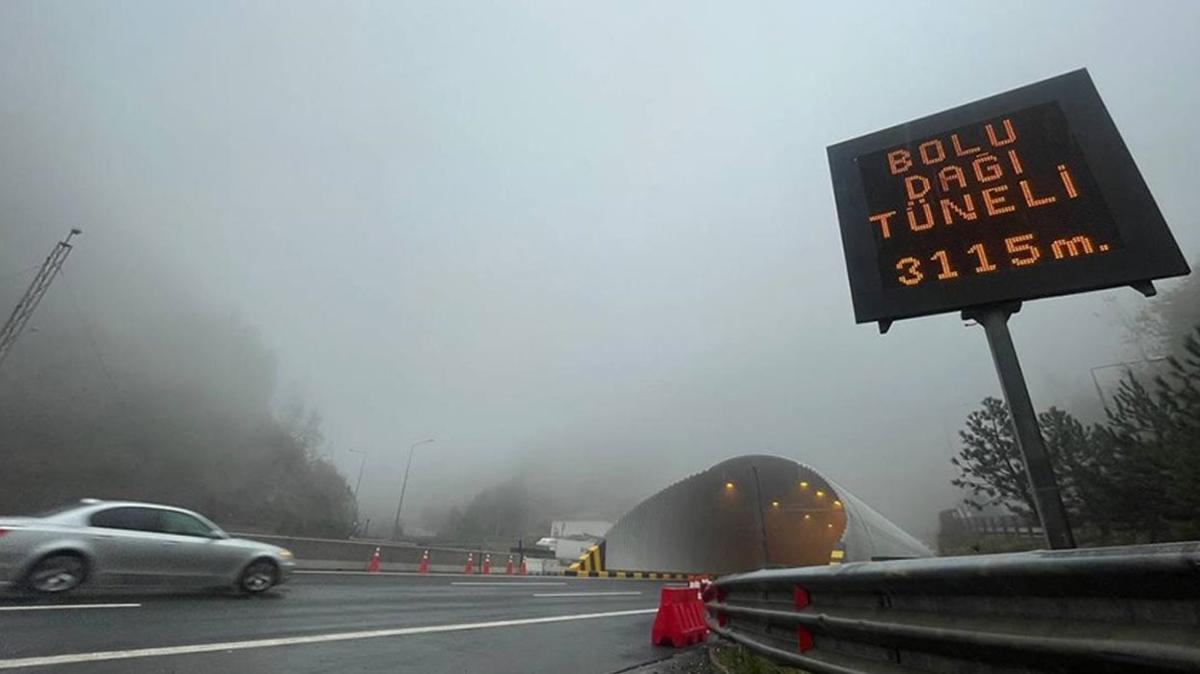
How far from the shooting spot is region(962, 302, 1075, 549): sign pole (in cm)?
495

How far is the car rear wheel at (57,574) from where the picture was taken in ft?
24.7

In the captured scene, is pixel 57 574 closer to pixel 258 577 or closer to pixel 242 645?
pixel 258 577

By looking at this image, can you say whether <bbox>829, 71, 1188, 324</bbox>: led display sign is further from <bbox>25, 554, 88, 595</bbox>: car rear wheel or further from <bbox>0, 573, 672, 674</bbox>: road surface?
<bbox>25, 554, 88, 595</bbox>: car rear wheel

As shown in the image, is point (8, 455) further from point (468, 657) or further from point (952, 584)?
point (952, 584)

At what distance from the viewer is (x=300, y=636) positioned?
5.96 m

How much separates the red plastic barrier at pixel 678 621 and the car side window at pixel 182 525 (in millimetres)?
7661

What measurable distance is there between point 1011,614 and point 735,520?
47.7m

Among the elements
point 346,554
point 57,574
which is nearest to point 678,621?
point 57,574

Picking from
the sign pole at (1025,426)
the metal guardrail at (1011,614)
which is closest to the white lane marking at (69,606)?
the metal guardrail at (1011,614)

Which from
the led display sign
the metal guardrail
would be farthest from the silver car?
the led display sign

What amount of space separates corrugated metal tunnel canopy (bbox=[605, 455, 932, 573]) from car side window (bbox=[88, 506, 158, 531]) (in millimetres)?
34401

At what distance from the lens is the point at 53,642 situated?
4852 millimetres

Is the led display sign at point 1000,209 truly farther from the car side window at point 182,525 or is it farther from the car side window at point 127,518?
the car side window at point 127,518

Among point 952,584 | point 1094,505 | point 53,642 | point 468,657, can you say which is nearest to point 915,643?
point 952,584
